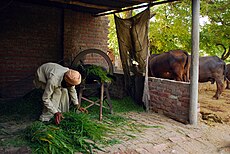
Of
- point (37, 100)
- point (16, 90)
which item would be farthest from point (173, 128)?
point (16, 90)

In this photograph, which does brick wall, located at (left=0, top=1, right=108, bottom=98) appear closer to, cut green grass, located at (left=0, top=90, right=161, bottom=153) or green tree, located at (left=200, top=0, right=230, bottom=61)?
cut green grass, located at (left=0, top=90, right=161, bottom=153)

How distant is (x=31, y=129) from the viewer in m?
3.64

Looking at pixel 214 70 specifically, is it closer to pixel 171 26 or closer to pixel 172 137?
pixel 171 26

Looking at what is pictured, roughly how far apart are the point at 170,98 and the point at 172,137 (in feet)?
4.52

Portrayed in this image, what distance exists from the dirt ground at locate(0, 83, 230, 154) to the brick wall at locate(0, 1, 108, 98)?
2354 millimetres

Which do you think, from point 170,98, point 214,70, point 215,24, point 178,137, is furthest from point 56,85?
point 215,24

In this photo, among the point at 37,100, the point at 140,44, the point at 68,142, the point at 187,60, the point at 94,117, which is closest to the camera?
the point at 68,142

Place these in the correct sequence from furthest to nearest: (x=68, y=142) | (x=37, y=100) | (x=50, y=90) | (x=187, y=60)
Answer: (x=187, y=60)
(x=37, y=100)
(x=50, y=90)
(x=68, y=142)

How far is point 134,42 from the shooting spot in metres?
5.80

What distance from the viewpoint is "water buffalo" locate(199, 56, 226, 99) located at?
839 centimetres

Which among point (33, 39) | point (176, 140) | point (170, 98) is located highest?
point (33, 39)

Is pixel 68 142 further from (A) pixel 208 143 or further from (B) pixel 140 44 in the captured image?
(B) pixel 140 44

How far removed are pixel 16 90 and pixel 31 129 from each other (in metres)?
3.25

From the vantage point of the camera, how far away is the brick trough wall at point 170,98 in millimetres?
5000
